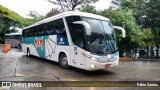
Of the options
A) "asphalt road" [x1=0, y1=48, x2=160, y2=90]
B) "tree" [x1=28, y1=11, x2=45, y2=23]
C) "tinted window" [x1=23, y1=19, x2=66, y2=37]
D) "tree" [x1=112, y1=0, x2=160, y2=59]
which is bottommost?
"asphalt road" [x1=0, y1=48, x2=160, y2=90]

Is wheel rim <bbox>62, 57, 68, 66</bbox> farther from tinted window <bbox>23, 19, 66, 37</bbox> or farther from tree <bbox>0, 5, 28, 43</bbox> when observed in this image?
tree <bbox>0, 5, 28, 43</bbox>

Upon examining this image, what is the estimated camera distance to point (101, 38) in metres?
9.47

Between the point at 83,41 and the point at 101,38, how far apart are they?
95 centimetres

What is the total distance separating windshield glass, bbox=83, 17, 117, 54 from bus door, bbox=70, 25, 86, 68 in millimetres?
519

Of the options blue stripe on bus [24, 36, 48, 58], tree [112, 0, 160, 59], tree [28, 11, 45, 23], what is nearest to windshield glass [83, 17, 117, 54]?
blue stripe on bus [24, 36, 48, 58]

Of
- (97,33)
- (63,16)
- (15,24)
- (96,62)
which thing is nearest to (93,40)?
(97,33)

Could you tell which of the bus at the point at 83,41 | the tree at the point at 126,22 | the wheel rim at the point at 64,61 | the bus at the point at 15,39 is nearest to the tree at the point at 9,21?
the bus at the point at 15,39

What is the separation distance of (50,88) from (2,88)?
1740 mm

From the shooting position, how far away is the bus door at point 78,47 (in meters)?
9.45

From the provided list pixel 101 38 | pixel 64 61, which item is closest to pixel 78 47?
pixel 101 38

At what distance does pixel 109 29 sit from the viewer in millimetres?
10203

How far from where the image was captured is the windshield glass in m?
9.18

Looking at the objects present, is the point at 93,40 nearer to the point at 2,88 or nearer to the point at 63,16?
the point at 63,16

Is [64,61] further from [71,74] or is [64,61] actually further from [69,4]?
[69,4]
